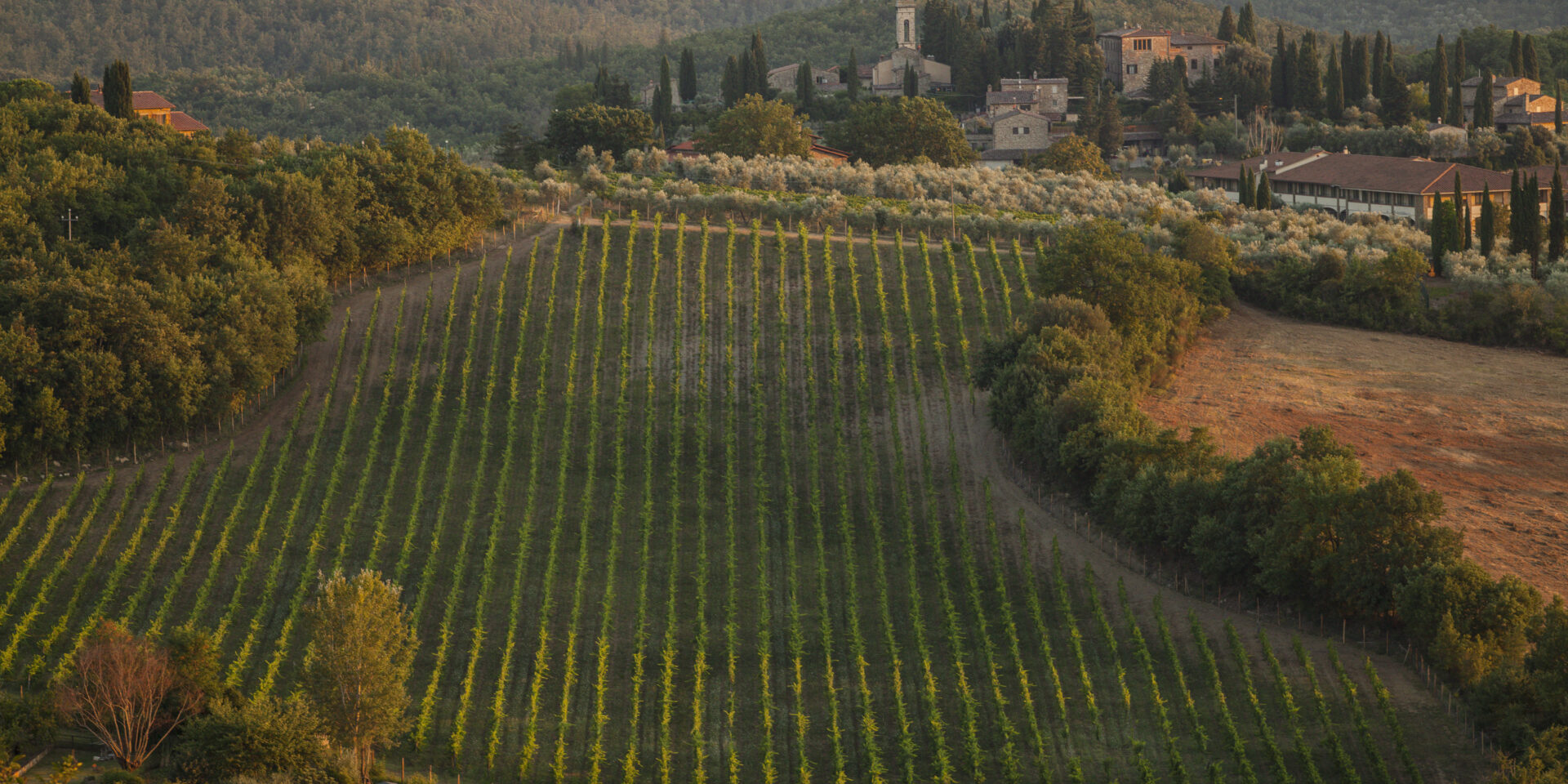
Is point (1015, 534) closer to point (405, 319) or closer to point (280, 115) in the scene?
point (405, 319)

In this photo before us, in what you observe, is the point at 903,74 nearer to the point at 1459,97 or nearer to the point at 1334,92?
the point at 1334,92

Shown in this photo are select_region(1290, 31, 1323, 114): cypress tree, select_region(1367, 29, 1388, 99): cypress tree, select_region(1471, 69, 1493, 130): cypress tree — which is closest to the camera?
select_region(1471, 69, 1493, 130): cypress tree

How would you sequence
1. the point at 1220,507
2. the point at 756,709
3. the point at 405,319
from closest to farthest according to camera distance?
the point at 756,709
the point at 1220,507
the point at 405,319

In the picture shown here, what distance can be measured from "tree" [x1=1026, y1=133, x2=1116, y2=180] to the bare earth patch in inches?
1281

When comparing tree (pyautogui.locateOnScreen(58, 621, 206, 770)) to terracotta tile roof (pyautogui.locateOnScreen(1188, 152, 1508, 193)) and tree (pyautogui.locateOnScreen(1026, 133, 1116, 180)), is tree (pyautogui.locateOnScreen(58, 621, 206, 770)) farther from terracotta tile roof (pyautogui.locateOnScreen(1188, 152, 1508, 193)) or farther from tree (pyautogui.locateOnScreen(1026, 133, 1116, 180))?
terracotta tile roof (pyautogui.locateOnScreen(1188, 152, 1508, 193))

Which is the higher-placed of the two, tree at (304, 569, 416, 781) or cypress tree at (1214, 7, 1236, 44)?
cypress tree at (1214, 7, 1236, 44)

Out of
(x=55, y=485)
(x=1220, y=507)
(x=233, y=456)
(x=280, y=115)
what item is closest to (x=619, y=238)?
(x=233, y=456)

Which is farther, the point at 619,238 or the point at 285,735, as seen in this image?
the point at 619,238

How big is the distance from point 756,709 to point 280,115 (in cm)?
13943

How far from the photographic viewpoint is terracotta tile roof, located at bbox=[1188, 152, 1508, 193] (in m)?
87.3

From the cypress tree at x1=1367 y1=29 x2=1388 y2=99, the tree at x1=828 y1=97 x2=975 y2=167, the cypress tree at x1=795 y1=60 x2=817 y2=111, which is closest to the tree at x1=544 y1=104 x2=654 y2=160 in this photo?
the tree at x1=828 y1=97 x2=975 y2=167

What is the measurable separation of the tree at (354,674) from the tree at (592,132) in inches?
2403

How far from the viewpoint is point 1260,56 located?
12162 cm

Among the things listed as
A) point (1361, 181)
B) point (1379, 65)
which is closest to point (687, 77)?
point (1379, 65)
